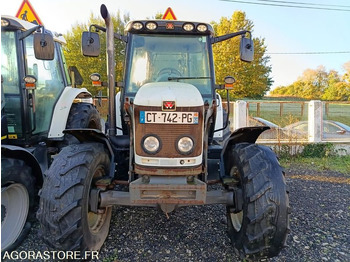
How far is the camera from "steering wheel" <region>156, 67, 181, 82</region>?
12.3 feet

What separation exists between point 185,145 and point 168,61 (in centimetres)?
152

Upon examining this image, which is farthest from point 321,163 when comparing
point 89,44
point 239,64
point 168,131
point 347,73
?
point 347,73

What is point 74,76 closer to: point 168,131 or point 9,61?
point 9,61

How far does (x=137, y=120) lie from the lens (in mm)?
2732

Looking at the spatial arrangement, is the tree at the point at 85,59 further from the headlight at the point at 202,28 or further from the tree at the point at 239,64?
the headlight at the point at 202,28

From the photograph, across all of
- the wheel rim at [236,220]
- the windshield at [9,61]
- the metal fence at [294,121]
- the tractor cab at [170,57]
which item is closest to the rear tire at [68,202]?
the tractor cab at [170,57]

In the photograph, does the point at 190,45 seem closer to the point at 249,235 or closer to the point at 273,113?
the point at 249,235

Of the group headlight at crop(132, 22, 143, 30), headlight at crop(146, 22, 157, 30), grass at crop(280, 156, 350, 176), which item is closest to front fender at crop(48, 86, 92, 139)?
headlight at crop(132, 22, 143, 30)

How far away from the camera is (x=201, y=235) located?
3439 mm

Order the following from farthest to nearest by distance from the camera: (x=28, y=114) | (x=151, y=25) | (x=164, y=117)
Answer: (x=28, y=114), (x=151, y=25), (x=164, y=117)

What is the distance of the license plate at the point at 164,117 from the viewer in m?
2.68

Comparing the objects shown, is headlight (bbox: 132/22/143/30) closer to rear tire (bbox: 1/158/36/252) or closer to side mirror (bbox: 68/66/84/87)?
rear tire (bbox: 1/158/36/252)

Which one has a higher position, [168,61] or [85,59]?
[85,59]

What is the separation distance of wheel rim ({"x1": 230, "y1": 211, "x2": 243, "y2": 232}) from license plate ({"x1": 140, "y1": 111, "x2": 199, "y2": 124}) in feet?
3.89
